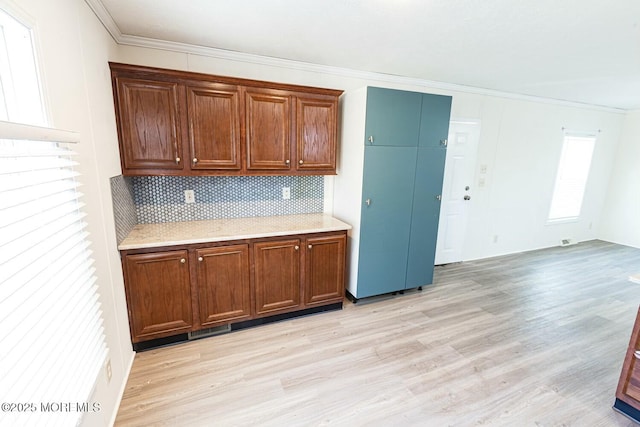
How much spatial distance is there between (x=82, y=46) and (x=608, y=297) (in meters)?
5.39

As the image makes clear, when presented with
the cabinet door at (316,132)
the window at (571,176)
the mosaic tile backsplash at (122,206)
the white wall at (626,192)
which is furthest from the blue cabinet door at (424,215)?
the white wall at (626,192)

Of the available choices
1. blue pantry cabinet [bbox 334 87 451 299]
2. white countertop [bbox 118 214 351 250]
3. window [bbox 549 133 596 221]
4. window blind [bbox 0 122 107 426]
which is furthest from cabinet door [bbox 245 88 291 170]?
window [bbox 549 133 596 221]

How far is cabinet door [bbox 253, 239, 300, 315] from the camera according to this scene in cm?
246

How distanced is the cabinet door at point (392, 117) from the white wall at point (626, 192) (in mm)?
5233

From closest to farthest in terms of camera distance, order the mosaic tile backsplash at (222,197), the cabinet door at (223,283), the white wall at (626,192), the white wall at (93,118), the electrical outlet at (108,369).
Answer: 1. the white wall at (93,118)
2. the electrical outlet at (108,369)
3. the cabinet door at (223,283)
4. the mosaic tile backsplash at (222,197)
5. the white wall at (626,192)

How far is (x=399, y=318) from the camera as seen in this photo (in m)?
2.81

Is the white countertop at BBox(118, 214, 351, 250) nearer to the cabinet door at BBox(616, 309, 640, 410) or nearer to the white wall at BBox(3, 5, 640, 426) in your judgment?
the white wall at BBox(3, 5, 640, 426)

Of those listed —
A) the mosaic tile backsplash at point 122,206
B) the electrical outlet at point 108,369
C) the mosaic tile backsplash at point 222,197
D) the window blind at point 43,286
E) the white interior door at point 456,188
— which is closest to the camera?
the window blind at point 43,286

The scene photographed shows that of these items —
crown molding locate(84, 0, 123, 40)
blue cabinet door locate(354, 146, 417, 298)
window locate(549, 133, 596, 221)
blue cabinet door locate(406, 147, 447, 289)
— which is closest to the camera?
crown molding locate(84, 0, 123, 40)

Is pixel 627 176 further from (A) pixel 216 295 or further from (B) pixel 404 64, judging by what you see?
(A) pixel 216 295

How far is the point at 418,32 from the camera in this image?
7.00 ft

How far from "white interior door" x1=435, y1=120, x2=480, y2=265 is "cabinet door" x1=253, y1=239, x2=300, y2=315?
2384mm

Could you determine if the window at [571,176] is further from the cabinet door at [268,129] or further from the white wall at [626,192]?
the cabinet door at [268,129]

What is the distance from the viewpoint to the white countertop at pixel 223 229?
2.13 metres
